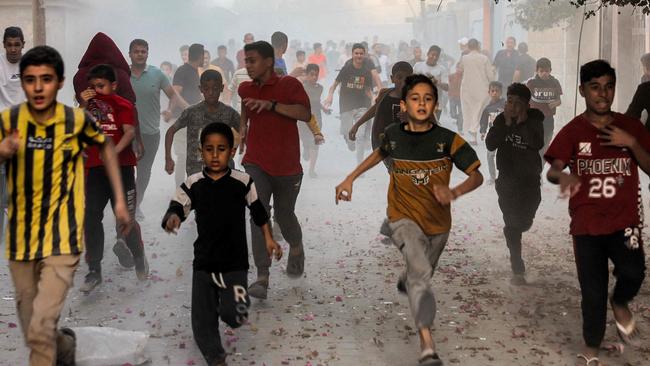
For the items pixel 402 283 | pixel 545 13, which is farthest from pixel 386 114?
pixel 545 13

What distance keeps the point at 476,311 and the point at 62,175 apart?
11.2ft

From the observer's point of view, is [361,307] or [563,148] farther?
[361,307]

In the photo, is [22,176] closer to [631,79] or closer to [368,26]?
[631,79]

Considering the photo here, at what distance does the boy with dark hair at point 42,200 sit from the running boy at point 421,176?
163 cm

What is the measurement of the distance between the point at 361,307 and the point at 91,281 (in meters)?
2.04

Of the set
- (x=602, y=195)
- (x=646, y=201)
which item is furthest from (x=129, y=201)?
(x=646, y=201)

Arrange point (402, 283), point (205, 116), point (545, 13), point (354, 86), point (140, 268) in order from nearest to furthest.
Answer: point (402, 283), point (140, 268), point (205, 116), point (354, 86), point (545, 13)

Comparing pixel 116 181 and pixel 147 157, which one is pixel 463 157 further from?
pixel 147 157

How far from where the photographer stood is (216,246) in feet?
19.6

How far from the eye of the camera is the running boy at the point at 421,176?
6090mm

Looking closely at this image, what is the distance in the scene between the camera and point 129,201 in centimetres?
840

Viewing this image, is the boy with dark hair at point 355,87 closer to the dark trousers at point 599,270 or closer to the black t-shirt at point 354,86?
the black t-shirt at point 354,86

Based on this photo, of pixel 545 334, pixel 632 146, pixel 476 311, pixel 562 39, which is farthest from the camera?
pixel 562 39

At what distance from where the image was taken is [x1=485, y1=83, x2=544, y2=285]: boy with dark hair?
27.1 ft
